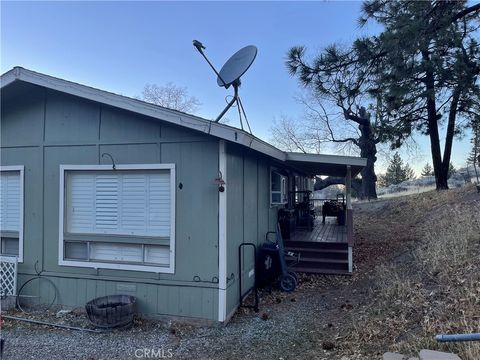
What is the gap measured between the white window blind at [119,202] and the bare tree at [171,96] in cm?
2468

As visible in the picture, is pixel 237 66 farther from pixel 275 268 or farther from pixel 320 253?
pixel 320 253

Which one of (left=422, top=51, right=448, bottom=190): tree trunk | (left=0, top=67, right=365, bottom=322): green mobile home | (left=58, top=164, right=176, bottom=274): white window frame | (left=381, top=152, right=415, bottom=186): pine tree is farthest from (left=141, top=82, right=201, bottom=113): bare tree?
(left=381, top=152, right=415, bottom=186): pine tree

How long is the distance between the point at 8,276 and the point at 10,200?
1.17 meters

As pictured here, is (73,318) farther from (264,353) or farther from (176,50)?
(176,50)

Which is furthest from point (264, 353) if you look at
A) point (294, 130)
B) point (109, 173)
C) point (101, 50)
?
point (294, 130)

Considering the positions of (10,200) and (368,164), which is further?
(368,164)

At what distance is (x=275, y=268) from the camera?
6.46 meters

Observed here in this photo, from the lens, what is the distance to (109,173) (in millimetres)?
4984

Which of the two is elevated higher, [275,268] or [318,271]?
[275,268]

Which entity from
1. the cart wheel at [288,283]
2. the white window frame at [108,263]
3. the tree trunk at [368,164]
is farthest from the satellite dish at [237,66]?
the tree trunk at [368,164]

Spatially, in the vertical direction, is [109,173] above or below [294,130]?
below

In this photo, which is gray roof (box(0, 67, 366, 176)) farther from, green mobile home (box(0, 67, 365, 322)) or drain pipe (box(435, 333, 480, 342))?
drain pipe (box(435, 333, 480, 342))

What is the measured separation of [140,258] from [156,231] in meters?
0.46

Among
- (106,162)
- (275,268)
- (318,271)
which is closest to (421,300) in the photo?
(275,268)
